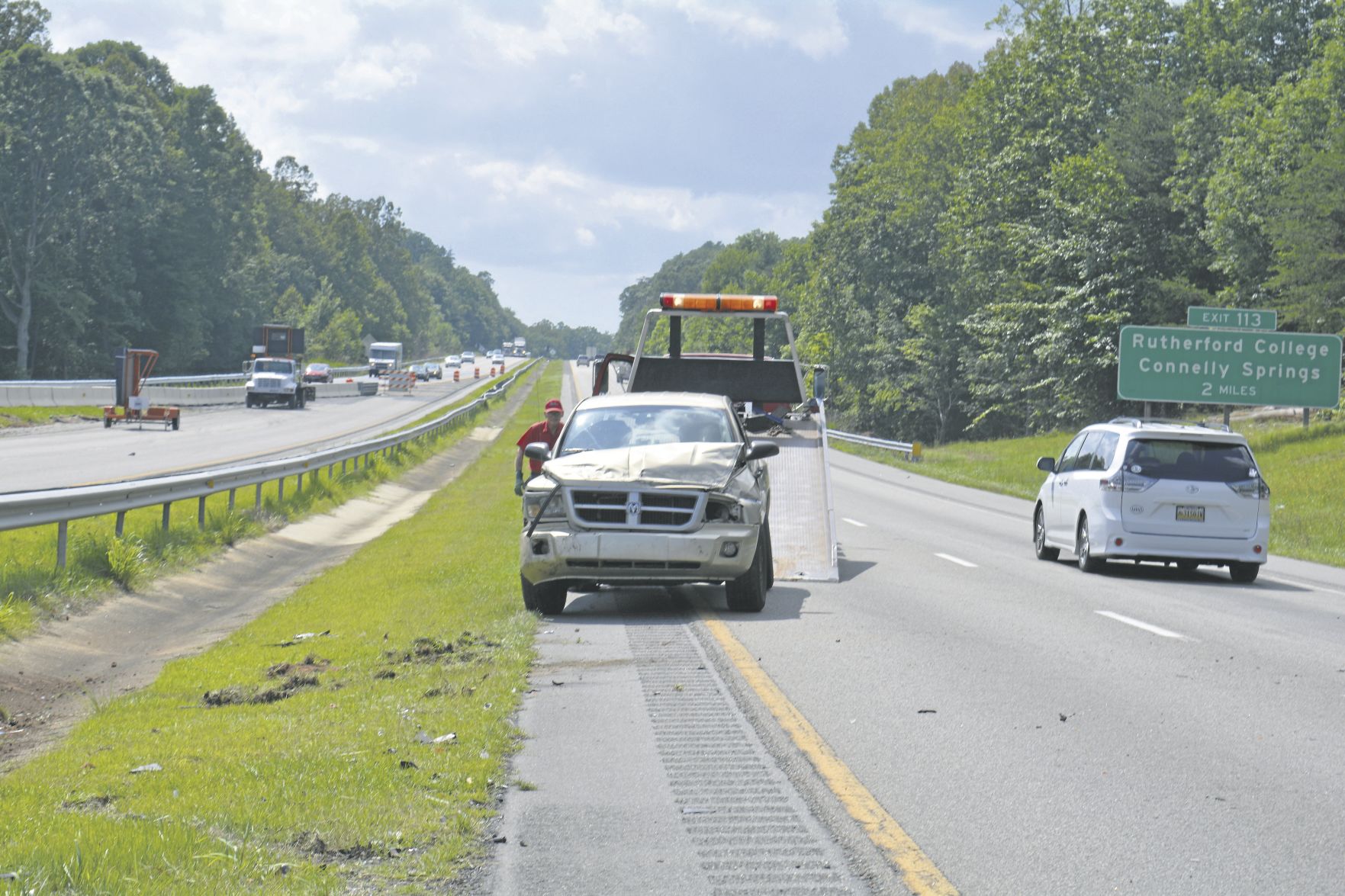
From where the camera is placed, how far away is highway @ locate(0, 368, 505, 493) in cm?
2894

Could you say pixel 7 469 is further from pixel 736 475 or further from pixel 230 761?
pixel 230 761

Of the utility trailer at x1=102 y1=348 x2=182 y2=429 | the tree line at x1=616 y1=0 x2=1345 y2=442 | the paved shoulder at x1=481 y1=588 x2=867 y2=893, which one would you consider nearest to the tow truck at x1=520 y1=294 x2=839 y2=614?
the paved shoulder at x1=481 y1=588 x2=867 y2=893

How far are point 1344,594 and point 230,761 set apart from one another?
45.6ft

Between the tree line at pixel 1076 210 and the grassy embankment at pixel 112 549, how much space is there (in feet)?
99.7

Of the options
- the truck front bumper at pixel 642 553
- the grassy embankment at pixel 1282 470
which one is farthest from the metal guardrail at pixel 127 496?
→ the grassy embankment at pixel 1282 470

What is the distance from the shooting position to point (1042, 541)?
2088 cm

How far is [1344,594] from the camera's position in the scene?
17.2 m

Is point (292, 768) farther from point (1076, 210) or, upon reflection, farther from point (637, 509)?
point (1076, 210)

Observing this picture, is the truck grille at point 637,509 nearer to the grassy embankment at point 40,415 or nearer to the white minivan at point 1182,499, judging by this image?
the white minivan at point 1182,499

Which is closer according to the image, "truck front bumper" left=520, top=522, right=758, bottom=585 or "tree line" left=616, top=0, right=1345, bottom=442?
"truck front bumper" left=520, top=522, right=758, bottom=585

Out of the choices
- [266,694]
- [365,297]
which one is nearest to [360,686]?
[266,694]

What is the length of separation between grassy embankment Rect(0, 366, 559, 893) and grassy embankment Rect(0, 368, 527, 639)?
188cm

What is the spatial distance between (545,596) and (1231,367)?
2550cm

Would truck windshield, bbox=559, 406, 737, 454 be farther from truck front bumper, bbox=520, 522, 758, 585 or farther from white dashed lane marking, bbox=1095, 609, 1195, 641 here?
white dashed lane marking, bbox=1095, 609, 1195, 641
